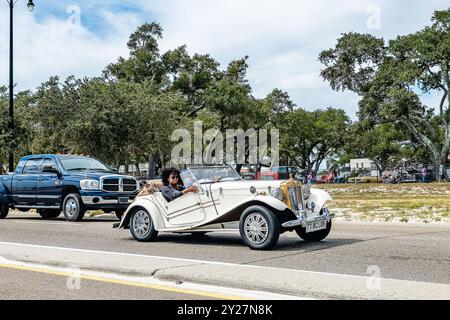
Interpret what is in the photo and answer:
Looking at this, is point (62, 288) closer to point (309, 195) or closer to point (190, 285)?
point (190, 285)

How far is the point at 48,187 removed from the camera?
1827 centimetres

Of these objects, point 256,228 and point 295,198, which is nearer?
point 256,228

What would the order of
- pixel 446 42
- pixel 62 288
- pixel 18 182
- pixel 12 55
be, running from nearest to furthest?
1. pixel 62 288
2. pixel 18 182
3. pixel 12 55
4. pixel 446 42

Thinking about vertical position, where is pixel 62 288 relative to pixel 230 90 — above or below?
below

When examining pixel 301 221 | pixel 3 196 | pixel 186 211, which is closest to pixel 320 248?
pixel 301 221

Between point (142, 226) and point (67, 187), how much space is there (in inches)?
274

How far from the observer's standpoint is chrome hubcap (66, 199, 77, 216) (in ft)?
57.9

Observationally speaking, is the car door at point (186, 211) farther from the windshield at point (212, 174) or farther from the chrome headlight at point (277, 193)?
the chrome headlight at point (277, 193)

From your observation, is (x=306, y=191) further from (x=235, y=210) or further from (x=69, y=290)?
(x=69, y=290)

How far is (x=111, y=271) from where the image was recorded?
8.02m

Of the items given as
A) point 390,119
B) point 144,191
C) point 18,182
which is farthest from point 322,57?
point 144,191

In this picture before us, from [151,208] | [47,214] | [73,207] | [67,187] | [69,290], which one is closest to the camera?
[69,290]

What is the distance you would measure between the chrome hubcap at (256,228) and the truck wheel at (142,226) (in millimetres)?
2332
